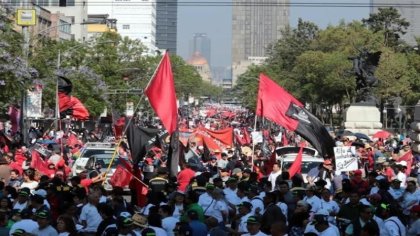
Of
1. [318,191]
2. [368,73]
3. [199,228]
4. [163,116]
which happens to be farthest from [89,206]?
[368,73]

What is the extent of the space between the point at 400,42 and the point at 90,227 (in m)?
97.3

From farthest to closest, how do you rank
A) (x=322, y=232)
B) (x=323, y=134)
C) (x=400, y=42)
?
(x=400, y=42), (x=323, y=134), (x=322, y=232)

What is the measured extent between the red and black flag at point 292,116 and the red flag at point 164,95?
10.9ft

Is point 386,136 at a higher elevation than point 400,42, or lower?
lower

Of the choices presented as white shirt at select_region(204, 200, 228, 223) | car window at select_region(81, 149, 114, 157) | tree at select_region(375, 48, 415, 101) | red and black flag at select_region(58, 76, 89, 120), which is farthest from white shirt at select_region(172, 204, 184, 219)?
tree at select_region(375, 48, 415, 101)

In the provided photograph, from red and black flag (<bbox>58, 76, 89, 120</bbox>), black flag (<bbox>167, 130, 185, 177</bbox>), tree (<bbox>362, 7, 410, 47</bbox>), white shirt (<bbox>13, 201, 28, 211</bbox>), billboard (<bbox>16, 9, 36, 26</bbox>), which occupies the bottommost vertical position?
white shirt (<bbox>13, 201, 28, 211</bbox>)

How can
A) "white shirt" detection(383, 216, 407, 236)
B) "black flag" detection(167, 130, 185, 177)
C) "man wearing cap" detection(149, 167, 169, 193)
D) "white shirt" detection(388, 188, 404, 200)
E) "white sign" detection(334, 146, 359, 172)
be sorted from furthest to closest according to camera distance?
"white sign" detection(334, 146, 359, 172) < "black flag" detection(167, 130, 185, 177) < "white shirt" detection(388, 188, 404, 200) < "man wearing cap" detection(149, 167, 169, 193) < "white shirt" detection(383, 216, 407, 236)

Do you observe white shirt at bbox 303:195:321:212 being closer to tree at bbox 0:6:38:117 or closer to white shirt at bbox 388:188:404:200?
white shirt at bbox 388:188:404:200

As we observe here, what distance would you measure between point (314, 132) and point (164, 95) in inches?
150

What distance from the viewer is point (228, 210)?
614 inches

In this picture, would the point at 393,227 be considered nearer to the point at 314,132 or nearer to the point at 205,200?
the point at 205,200

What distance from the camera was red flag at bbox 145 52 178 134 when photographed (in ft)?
66.0

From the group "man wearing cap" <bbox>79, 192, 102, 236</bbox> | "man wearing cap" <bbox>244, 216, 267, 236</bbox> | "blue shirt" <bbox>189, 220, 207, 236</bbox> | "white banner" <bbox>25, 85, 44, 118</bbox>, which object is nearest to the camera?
"man wearing cap" <bbox>244, 216, 267, 236</bbox>

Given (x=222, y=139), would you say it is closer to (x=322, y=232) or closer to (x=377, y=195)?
(x=377, y=195)
